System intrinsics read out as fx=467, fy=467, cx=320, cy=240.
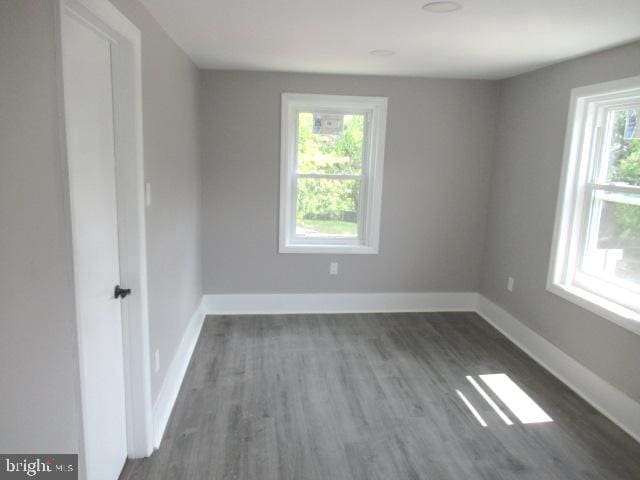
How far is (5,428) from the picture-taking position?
4.21ft

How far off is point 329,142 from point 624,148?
92.1 inches

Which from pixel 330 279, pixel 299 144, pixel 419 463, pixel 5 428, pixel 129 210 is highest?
pixel 299 144

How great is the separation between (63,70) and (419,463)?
2.30 meters

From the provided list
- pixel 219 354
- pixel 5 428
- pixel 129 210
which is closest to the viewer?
pixel 5 428

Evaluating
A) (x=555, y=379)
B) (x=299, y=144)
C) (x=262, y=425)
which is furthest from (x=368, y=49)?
(x=555, y=379)

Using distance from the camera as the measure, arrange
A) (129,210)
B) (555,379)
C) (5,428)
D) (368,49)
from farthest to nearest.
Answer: (555,379)
(368,49)
(129,210)
(5,428)

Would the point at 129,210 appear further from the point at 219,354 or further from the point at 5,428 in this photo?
the point at 219,354

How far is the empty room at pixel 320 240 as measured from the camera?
4.66ft

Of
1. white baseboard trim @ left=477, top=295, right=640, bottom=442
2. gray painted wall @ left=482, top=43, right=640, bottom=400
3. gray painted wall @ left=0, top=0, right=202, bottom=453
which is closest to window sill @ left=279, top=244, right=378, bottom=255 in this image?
gray painted wall @ left=482, top=43, right=640, bottom=400

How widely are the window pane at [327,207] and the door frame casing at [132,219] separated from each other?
2.34 m

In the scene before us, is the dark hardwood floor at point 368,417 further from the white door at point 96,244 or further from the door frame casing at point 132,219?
the white door at point 96,244

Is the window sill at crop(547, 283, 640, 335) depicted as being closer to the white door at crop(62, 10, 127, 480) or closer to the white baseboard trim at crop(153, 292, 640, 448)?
the white baseboard trim at crop(153, 292, 640, 448)

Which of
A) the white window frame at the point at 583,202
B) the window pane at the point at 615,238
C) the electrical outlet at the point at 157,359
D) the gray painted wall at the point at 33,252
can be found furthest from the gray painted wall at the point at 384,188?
the gray painted wall at the point at 33,252

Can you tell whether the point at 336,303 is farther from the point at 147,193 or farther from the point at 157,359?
the point at 147,193
